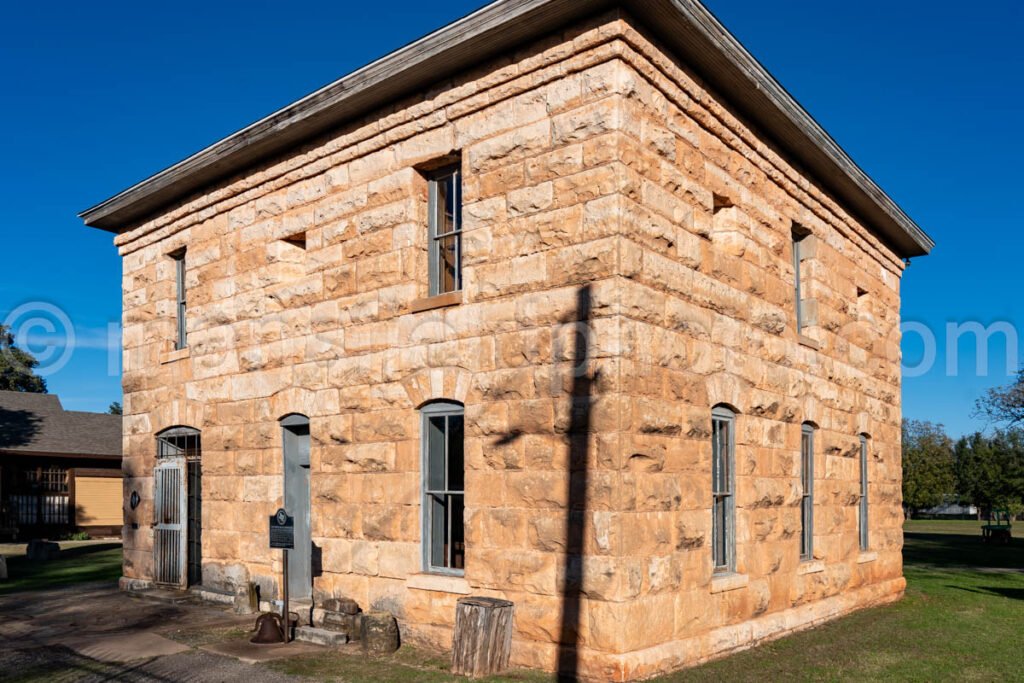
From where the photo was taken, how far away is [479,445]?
9.70m

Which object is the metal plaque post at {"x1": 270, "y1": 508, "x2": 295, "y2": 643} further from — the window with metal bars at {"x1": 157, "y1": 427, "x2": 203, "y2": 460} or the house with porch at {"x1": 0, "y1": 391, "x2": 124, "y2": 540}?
the house with porch at {"x1": 0, "y1": 391, "x2": 124, "y2": 540}

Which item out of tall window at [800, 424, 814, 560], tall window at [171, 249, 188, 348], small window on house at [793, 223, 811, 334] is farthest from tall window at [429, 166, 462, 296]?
tall window at [171, 249, 188, 348]

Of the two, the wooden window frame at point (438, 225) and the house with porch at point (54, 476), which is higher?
the wooden window frame at point (438, 225)

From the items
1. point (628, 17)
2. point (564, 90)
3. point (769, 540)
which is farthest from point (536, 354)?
point (769, 540)

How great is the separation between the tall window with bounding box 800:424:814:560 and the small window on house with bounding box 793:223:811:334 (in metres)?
1.60

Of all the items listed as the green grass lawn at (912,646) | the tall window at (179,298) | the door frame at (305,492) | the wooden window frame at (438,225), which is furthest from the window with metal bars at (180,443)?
the green grass lawn at (912,646)

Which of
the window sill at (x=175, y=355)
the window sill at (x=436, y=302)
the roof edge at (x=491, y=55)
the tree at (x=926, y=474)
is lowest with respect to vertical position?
the tree at (x=926, y=474)

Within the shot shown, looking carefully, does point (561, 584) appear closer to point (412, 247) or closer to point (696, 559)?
point (696, 559)

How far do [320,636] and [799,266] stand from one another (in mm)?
8575

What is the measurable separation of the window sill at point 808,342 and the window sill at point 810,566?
303 cm

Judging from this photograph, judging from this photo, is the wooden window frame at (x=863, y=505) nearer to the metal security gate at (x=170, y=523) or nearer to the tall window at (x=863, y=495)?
the tall window at (x=863, y=495)

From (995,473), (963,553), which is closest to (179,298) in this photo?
(963,553)

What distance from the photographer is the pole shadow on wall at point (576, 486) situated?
8625 mm

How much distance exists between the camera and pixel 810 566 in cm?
1231
